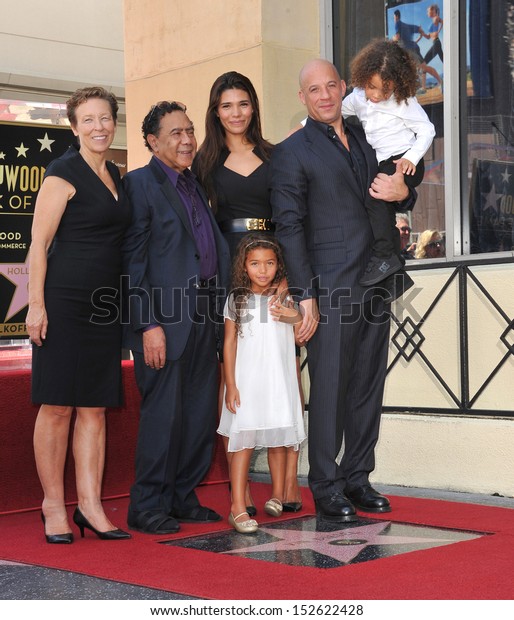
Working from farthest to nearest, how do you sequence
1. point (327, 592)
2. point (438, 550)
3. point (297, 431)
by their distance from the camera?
point (297, 431) < point (438, 550) < point (327, 592)

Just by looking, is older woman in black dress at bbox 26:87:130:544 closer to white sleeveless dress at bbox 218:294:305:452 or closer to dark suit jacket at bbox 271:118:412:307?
white sleeveless dress at bbox 218:294:305:452

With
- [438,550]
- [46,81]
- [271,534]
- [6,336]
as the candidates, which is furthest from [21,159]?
[46,81]

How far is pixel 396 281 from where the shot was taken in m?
4.64

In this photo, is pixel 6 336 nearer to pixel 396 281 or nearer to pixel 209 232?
pixel 209 232

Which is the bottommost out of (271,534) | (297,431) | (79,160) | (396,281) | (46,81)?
(271,534)

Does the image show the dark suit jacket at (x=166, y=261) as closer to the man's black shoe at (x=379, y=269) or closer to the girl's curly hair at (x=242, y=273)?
the girl's curly hair at (x=242, y=273)

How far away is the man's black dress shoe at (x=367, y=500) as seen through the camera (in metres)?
4.55

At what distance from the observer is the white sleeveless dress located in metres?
4.41

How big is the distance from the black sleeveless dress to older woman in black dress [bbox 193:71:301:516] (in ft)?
1.86

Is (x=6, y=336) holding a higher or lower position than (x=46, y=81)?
lower

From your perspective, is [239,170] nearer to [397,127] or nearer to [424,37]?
[397,127]

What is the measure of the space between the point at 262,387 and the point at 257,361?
0.12 meters

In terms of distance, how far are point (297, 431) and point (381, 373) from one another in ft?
1.58
